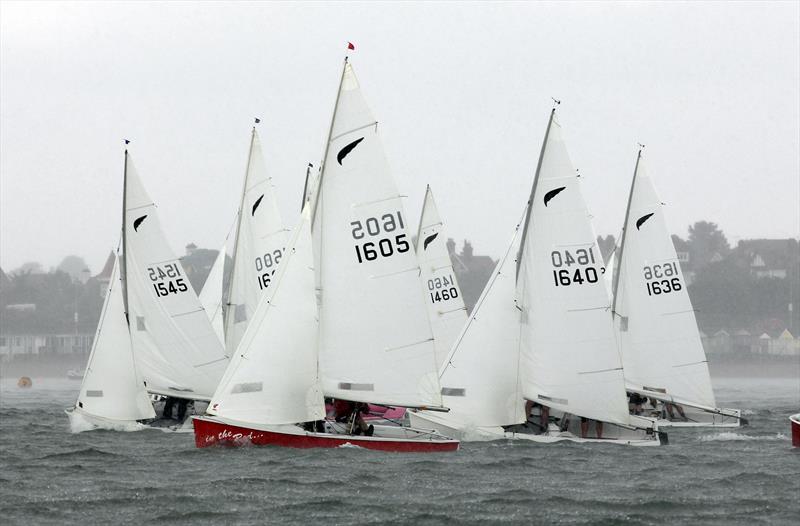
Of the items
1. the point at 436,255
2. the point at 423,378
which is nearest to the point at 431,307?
the point at 436,255

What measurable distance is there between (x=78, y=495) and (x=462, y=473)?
24.5ft

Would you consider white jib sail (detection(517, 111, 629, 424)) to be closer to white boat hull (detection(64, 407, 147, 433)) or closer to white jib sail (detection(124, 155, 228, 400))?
white jib sail (detection(124, 155, 228, 400))

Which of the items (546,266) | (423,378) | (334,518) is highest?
(546,266)

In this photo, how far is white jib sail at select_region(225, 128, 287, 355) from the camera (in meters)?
42.0

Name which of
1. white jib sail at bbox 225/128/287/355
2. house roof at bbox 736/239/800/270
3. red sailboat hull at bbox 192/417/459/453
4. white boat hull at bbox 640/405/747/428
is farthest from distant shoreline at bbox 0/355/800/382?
red sailboat hull at bbox 192/417/459/453

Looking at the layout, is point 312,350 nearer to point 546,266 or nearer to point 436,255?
point 546,266

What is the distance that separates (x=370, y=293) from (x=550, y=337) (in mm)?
6279

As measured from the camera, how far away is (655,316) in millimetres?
42875

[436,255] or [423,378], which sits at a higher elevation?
[436,255]

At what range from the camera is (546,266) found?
34.2 metres

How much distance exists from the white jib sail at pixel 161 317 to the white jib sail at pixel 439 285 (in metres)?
9.77

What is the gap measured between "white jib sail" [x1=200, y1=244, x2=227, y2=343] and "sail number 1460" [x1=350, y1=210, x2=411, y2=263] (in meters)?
14.2

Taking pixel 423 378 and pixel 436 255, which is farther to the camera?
pixel 436 255

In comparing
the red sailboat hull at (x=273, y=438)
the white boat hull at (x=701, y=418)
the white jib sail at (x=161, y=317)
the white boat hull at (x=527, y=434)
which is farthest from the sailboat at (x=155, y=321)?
the white boat hull at (x=701, y=418)
